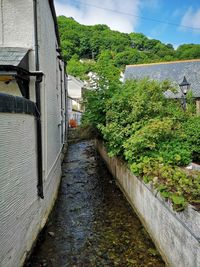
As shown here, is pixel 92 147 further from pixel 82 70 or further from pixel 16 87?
pixel 82 70

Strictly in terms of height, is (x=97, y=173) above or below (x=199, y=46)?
below

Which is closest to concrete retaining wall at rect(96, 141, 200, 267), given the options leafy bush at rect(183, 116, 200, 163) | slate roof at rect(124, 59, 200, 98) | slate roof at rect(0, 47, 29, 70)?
leafy bush at rect(183, 116, 200, 163)

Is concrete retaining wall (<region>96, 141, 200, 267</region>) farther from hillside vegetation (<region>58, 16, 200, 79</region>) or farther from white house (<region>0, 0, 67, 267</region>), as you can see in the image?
hillside vegetation (<region>58, 16, 200, 79</region>)

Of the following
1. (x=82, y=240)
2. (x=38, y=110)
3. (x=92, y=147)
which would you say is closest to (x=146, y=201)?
(x=82, y=240)

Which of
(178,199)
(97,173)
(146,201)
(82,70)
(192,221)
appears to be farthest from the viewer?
(82,70)

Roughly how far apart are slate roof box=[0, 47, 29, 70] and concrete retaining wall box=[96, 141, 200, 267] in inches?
187

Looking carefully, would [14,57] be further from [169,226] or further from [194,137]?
[194,137]

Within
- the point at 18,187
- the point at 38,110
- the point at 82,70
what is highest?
the point at 82,70

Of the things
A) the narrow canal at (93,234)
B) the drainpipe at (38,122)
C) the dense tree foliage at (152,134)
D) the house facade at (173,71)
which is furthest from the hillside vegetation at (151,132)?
the house facade at (173,71)

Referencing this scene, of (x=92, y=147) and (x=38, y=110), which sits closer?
(x=38, y=110)

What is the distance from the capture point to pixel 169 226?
569 cm

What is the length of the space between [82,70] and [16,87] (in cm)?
6223

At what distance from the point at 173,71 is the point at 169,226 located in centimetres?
2708

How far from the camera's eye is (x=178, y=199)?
17.0 feet
